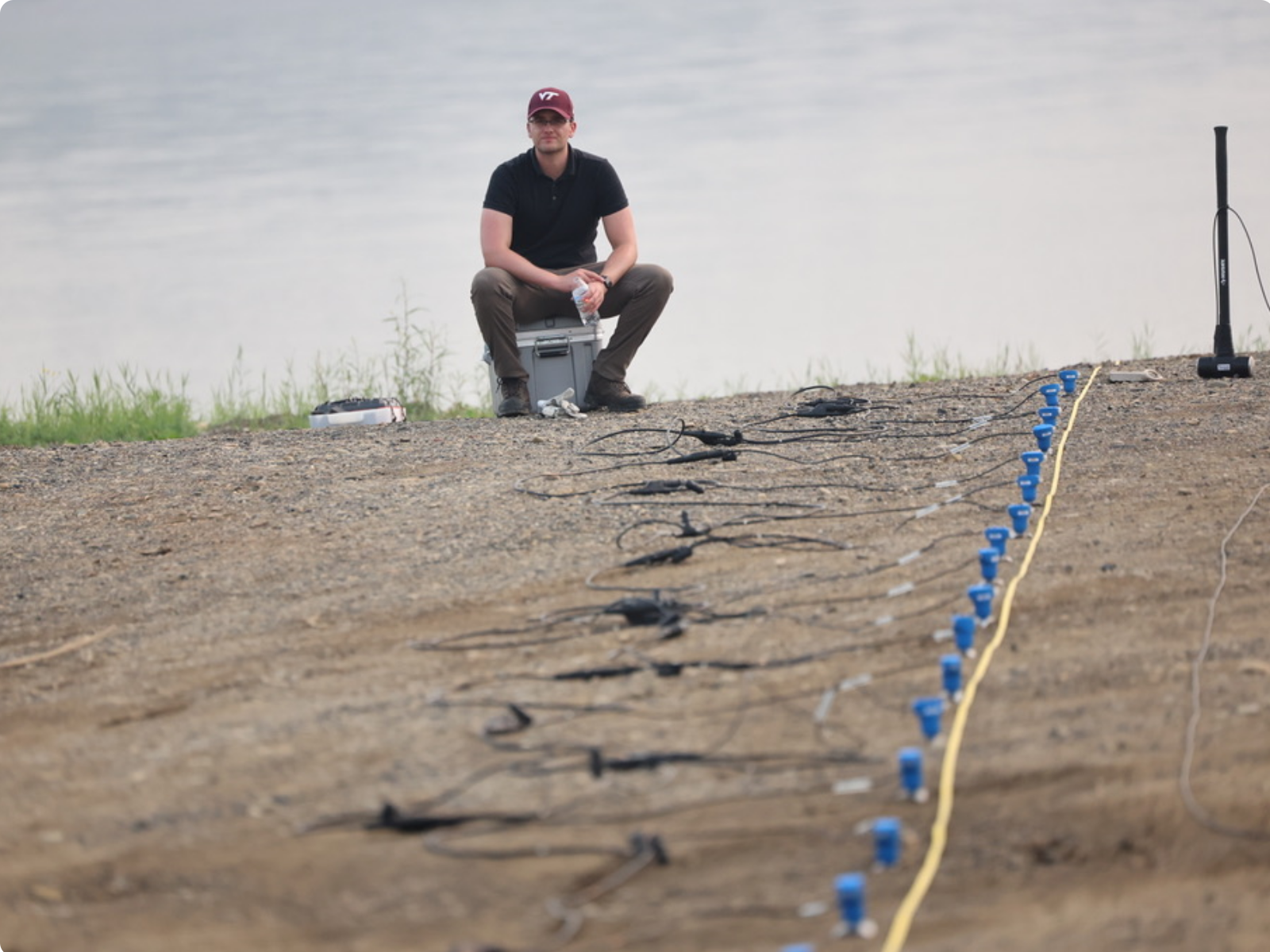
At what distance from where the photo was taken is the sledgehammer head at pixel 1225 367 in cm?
534

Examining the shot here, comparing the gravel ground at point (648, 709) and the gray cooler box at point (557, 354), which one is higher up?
the gray cooler box at point (557, 354)

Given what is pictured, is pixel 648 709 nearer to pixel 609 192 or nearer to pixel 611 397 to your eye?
pixel 611 397

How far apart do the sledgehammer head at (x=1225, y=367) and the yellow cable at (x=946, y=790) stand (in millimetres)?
2515

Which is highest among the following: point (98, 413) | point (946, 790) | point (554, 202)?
point (554, 202)

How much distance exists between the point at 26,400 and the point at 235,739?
4.90 m

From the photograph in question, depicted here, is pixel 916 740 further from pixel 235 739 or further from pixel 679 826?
pixel 235 739

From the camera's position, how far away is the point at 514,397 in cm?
576

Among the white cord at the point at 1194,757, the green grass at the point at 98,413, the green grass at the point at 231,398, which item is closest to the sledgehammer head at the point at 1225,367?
the white cord at the point at 1194,757

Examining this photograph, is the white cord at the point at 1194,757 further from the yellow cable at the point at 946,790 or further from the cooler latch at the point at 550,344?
the cooler latch at the point at 550,344

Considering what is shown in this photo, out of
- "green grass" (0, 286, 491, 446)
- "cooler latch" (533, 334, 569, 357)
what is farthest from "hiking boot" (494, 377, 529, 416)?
"green grass" (0, 286, 491, 446)

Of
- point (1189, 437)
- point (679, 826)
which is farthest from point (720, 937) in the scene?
point (1189, 437)

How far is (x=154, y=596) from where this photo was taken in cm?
354

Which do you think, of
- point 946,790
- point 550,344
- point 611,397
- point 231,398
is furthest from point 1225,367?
point 231,398

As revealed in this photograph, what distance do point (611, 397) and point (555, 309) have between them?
426mm
